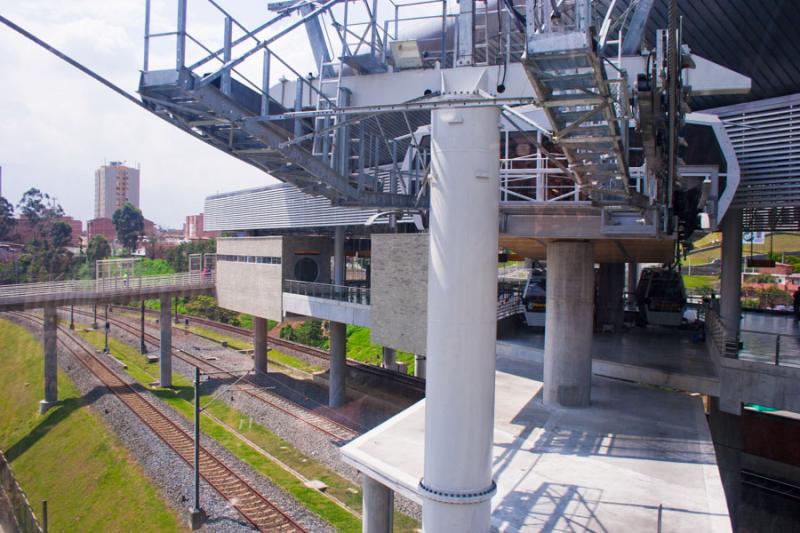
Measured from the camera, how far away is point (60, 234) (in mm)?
48125

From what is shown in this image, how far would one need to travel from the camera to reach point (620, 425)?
A: 11.1 metres

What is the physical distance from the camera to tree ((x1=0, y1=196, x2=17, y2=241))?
3750 centimetres

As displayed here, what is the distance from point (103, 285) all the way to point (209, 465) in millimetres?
14737

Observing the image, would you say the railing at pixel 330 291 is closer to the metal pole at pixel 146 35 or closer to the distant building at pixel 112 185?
the metal pole at pixel 146 35

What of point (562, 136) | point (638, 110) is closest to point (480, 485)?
point (562, 136)

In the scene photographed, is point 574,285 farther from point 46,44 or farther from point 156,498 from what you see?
point 156,498

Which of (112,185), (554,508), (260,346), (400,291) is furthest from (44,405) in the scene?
(112,185)

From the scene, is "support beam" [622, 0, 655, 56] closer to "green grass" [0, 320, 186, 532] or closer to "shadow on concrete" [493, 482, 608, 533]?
"shadow on concrete" [493, 482, 608, 533]

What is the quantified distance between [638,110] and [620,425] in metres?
6.71

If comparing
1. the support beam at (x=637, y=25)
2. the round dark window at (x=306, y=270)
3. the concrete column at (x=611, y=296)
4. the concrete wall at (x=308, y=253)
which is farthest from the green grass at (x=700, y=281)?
the support beam at (x=637, y=25)

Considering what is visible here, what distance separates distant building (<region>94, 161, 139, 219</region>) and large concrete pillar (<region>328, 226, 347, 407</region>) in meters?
83.8

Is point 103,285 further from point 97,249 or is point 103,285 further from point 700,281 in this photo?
point 700,281

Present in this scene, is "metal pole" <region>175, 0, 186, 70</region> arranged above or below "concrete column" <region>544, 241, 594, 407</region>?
above

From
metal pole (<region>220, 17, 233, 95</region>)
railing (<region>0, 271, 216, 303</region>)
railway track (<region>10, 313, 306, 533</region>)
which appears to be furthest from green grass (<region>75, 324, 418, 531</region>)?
metal pole (<region>220, 17, 233, 95</region>)
